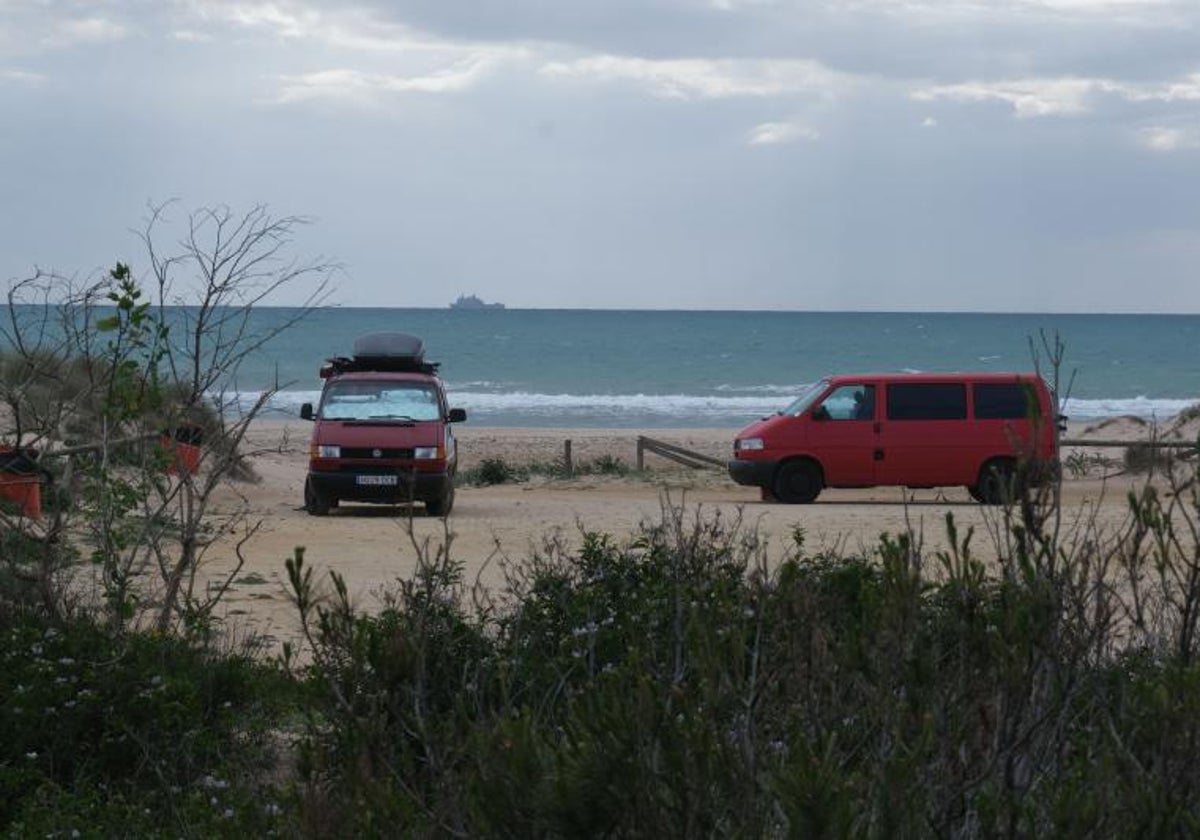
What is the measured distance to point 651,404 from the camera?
6100 cm

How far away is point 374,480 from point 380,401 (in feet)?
3.51

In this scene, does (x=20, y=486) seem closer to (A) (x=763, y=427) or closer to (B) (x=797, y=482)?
(A) (x=763, y=427)

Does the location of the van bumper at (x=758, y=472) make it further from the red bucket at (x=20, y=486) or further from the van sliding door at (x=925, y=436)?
the red bucket at (x=20, y=486)

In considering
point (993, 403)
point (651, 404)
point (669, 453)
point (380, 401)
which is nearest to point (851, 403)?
point (993, 403)

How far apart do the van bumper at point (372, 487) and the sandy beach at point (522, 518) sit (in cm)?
26

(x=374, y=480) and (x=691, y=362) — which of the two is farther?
(x=691, y=362)

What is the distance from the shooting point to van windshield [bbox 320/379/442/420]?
19.5 meters

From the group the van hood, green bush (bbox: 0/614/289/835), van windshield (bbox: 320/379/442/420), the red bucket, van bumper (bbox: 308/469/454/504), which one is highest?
van windshield (bbox: 320/379/442/420)

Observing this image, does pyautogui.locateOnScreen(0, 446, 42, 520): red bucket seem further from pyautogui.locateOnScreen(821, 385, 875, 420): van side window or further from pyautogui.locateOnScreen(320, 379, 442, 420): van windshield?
pyautogui.locateOnScreen(821, 385, 875, 420): van side window

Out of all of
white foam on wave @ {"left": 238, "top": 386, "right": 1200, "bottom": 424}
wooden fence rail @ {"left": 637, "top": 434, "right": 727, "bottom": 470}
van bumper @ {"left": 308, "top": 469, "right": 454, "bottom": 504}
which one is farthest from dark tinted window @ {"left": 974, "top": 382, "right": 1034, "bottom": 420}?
white foam on wave @ {"left": 238, "top": 386, "right": 1200, "bottom": 424}

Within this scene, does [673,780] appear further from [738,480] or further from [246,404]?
[246,404]

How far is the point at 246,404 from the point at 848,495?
30.2 metres

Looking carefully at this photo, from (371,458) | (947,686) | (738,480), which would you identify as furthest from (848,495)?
(947,686)

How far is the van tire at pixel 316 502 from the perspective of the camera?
19219 millimetres
